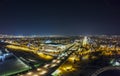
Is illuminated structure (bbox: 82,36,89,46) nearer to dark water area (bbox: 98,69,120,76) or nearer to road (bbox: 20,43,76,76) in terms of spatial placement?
road (bbox: 20,43,76,76)

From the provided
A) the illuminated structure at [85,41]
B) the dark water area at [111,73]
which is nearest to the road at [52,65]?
the illuminated structure at [85,41]

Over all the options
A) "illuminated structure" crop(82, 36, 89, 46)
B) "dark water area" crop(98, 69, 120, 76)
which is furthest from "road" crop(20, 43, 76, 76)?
"dark water area" crop(98, 69, 120, 76)

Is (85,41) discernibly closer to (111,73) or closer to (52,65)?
(52,65)

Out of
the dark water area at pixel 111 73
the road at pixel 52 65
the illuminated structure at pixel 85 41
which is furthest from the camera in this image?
the illuminated structure at pixel 85 41

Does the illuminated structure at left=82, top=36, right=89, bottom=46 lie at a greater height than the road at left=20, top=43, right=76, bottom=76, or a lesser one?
greater

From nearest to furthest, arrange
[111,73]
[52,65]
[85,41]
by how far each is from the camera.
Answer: [111,73]
[52,65]
[85,41]

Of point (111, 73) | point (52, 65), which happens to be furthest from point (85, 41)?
point (111, 73)

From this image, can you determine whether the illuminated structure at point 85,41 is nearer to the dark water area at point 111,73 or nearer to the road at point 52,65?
the road at point 52,65

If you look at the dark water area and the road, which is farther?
the road

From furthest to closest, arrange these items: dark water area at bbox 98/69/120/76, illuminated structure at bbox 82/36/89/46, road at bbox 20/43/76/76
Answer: illuminated structure at bbox 82/36/89/46
road at bbox 20/43/76/76
dark water area at bbox 98/69/120/76

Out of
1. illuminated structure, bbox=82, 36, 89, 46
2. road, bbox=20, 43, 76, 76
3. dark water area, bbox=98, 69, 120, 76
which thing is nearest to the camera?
dark water area, bbox=98, 69, 120, 76

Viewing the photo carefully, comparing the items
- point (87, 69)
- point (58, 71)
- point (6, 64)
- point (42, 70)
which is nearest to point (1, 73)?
Answer: point (6, 64)

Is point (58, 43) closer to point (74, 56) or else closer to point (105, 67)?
point (74, 56)
